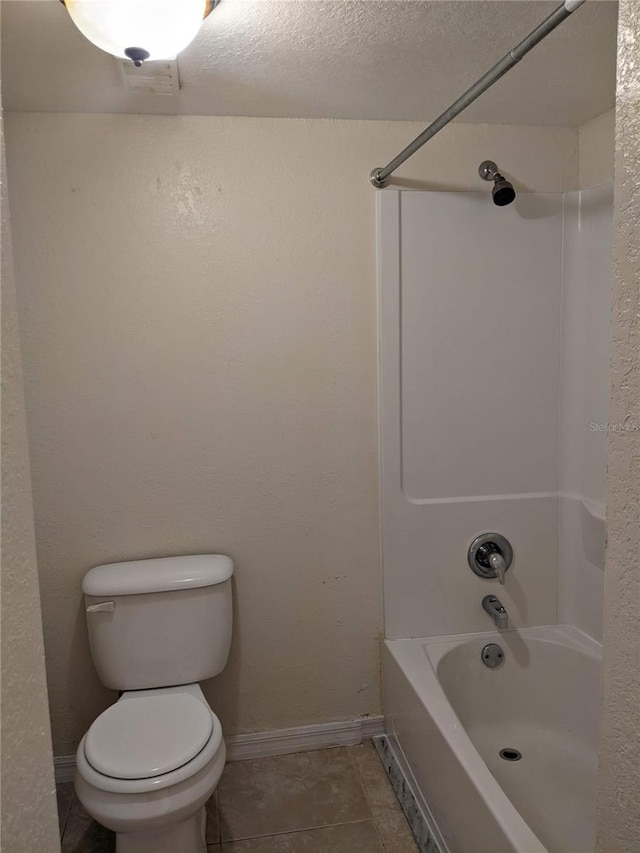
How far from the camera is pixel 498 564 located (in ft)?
7.27

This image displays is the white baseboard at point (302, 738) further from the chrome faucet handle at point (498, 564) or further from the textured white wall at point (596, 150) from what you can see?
the textured white wall at point (596, 150)

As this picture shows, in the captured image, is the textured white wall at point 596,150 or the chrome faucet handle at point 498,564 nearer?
the textured white wall at point 596,150

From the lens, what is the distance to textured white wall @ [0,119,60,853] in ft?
1.90

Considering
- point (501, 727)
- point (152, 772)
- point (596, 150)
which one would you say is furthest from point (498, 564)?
point (596, 150)

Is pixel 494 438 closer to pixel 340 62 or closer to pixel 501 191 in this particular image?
pixel 501 191

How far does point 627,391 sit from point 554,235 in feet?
5.74

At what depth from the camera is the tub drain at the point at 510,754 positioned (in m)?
2.09

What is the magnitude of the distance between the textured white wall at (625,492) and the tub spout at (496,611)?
59.5 inches

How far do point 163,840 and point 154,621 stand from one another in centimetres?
59

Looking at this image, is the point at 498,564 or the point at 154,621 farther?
the point at 498,564

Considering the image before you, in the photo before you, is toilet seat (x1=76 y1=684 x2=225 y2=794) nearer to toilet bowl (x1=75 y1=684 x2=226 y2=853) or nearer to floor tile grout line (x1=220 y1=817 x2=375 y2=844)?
toilet bowl (x1=75 y1=684 x2=226 y2=853)

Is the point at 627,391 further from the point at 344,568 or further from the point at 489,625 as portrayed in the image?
the point at 489,625

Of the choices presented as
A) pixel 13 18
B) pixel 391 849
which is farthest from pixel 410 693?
pixel 13 18

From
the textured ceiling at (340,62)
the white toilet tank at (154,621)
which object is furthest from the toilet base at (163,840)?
the textured ceiling at (340,62)
